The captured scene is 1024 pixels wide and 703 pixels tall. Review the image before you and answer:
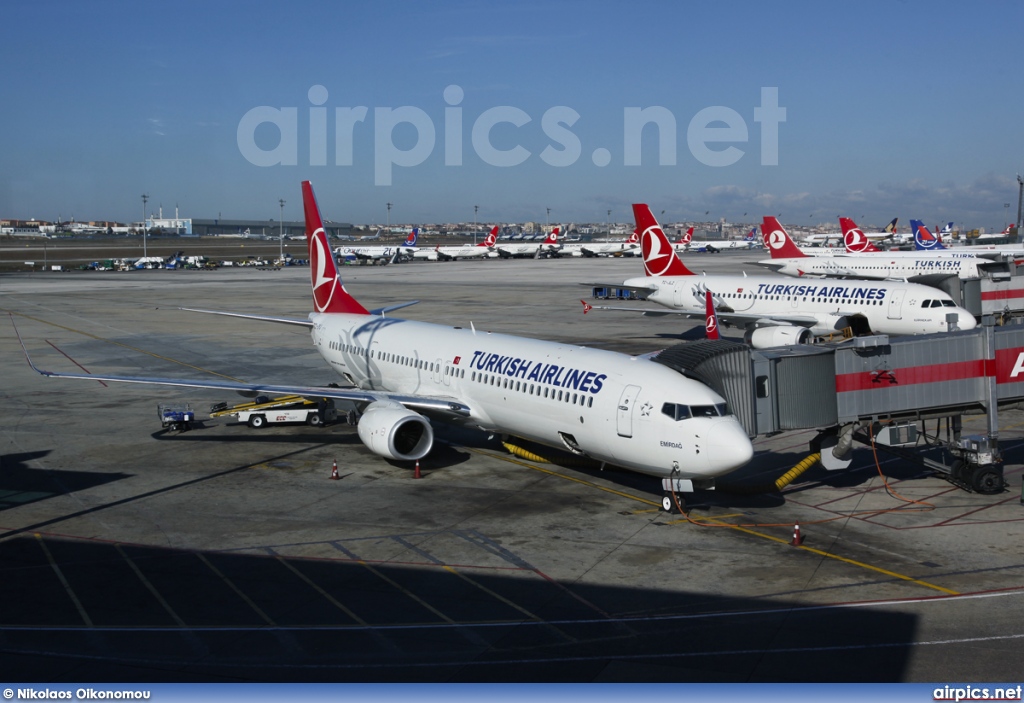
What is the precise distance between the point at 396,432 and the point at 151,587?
10.9m

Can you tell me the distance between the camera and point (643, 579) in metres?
20.9

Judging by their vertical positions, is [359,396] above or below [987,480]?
above

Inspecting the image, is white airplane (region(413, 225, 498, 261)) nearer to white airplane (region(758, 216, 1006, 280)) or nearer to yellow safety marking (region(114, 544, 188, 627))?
white airplane (region(758, 216, 1006, 280))

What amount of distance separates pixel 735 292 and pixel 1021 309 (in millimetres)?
18472

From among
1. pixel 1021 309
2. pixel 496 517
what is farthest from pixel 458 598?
pixel 1021 309

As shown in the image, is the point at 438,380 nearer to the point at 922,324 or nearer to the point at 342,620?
the point at 342,620

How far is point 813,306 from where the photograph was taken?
188 feet

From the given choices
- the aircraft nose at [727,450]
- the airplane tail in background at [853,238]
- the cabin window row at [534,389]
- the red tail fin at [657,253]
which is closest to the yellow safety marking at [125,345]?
the cabin window row at [534,389]

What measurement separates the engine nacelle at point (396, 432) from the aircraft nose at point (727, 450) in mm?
10673

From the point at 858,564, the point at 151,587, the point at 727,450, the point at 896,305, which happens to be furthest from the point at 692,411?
the point at 896,305

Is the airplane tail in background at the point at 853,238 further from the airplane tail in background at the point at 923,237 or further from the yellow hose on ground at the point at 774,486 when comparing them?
the yellow hose on ground at the point at 774,486

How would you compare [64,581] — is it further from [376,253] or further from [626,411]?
[376,253]

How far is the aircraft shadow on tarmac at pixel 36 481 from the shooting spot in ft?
91.5

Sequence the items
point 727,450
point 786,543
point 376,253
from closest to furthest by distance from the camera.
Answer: point 786,543
point 727,450
point 376,253
